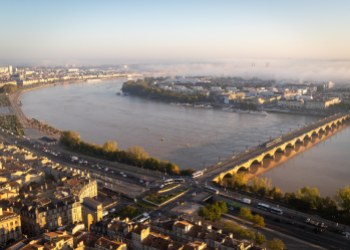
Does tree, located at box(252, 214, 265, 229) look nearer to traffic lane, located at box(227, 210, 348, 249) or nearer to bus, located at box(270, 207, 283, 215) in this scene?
traffic lane, located at box(227, 210, 348, 249)

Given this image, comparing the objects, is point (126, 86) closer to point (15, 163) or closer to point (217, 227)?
point (15, 163)

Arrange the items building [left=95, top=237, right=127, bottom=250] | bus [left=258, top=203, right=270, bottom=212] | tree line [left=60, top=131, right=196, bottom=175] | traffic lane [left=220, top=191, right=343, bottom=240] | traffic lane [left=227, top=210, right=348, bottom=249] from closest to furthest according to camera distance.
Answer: building [left=95, top=237, right=127, bottom=250]
traffic lane [left=227, top=210, right=348, bottom=249]
traffic lane [left=220, top=191, right=343, bottom=240]
bus [left=258, top=203, right=270, bottom=212]
tree line [left=60, top=131, right=196, bottom=175]

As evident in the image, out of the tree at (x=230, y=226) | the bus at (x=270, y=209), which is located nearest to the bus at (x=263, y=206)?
the bus at (x=270, y=209)

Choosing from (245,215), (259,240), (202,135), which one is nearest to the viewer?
(259,240)

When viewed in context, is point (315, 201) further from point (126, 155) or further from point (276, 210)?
point (126, 155)

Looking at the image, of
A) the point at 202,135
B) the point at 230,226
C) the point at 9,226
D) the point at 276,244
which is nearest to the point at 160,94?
the point at 202,135

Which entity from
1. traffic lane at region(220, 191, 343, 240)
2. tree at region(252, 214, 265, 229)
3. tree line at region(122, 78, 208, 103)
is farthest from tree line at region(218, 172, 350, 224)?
tree line at region(122, 78, 208, 103)
